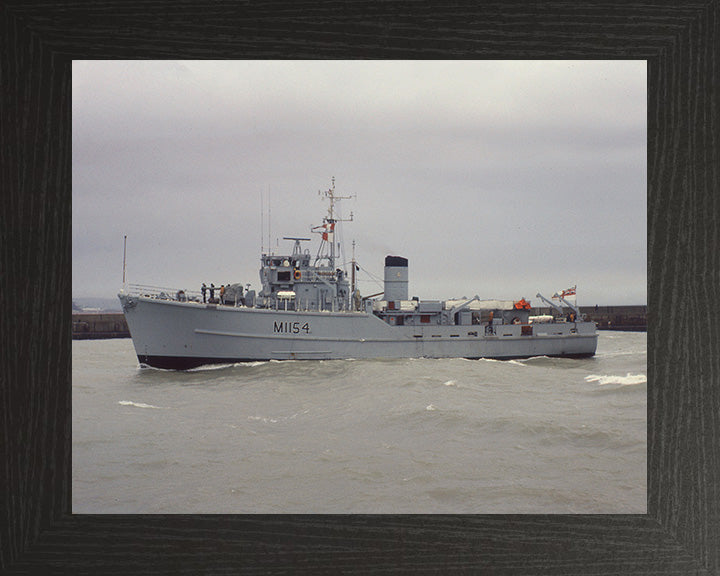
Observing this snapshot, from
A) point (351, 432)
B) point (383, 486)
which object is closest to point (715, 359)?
Result: point (383, 486)

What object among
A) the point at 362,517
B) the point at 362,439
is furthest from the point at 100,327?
the point at 362,517

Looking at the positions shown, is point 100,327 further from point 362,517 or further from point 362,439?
point 362,517

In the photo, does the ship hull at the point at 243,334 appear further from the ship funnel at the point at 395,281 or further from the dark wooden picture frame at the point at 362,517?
the dark wooden picture frame at the point at 362,517

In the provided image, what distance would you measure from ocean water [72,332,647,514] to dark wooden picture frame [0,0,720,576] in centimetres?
12

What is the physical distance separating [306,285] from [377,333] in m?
1.92

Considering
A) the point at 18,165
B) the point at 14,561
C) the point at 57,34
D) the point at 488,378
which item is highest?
the point at 57,34

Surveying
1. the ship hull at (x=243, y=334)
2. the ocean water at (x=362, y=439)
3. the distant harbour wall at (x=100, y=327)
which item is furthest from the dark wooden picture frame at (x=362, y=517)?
the distant harbour wall at (x=100, y=327)

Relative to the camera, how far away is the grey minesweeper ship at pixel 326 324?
40.7ft

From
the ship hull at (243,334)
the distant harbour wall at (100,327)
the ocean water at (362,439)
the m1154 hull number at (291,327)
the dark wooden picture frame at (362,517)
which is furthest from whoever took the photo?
→ the distant harbour wall at (100,327)

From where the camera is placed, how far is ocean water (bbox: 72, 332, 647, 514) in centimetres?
305

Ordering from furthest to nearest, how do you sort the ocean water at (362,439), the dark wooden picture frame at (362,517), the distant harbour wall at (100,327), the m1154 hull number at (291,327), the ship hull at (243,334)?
the distant harbour wall at (100,327)
the m1154 hull number at (291,327)
the ship hull at (243,334)
the ocean water at (362,439)
the dark wooden picture frame at (362,517)

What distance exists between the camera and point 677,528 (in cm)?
157

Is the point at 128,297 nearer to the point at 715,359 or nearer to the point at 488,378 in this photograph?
the point at 488,378

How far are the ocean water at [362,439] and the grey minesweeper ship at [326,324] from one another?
1.28 feet
